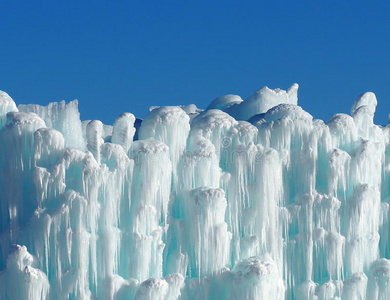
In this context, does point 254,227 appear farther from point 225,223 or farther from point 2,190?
point 2,190

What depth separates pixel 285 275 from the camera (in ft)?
141

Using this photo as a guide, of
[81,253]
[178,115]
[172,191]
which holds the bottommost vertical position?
[81,253]

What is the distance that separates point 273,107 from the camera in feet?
146

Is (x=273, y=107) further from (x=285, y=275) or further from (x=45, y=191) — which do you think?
(x=45, y=191)

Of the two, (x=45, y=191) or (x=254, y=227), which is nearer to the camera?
(x=45, y=191)

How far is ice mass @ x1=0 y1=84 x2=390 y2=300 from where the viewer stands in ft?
132

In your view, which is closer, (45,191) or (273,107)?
(45,191)

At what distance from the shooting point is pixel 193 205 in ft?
137

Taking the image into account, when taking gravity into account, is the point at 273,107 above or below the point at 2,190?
above

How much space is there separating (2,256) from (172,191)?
6.26 metres

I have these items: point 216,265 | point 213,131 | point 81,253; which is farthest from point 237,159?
point 81,253

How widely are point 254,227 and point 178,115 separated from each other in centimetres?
471

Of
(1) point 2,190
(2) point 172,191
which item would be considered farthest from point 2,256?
(2) point 172,191

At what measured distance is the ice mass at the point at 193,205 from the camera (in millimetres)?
40094
